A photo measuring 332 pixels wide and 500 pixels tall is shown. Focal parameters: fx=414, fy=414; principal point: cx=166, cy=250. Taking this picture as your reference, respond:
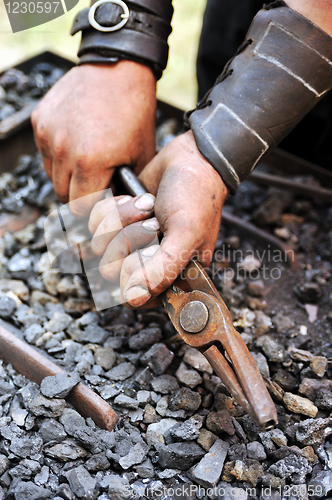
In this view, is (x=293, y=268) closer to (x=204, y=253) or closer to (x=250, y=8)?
(x=204, y=253)

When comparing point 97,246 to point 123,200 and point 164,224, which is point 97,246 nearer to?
point 123,200

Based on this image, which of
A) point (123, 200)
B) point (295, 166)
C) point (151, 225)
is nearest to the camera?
point (151, 225)

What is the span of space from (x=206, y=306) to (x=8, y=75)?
2694mm

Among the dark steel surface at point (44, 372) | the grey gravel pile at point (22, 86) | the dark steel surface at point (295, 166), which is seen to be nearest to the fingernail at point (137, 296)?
the dark steel surface at point (44, 372)

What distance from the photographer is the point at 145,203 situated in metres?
1.58

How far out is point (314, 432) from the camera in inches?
54.4

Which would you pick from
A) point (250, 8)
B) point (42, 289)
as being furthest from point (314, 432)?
point (250, 8)

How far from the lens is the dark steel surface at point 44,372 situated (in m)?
1.40

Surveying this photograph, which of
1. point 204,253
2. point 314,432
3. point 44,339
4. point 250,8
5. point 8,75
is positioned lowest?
point 314,432

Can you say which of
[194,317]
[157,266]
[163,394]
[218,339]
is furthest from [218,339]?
[163,394]

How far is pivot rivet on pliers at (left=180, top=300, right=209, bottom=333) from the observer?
130 centimetres

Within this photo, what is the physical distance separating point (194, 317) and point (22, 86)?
2.59 m

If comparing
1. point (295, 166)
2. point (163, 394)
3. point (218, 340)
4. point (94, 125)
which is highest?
point (94, 125)

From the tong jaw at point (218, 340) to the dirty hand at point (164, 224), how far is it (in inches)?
3.0
